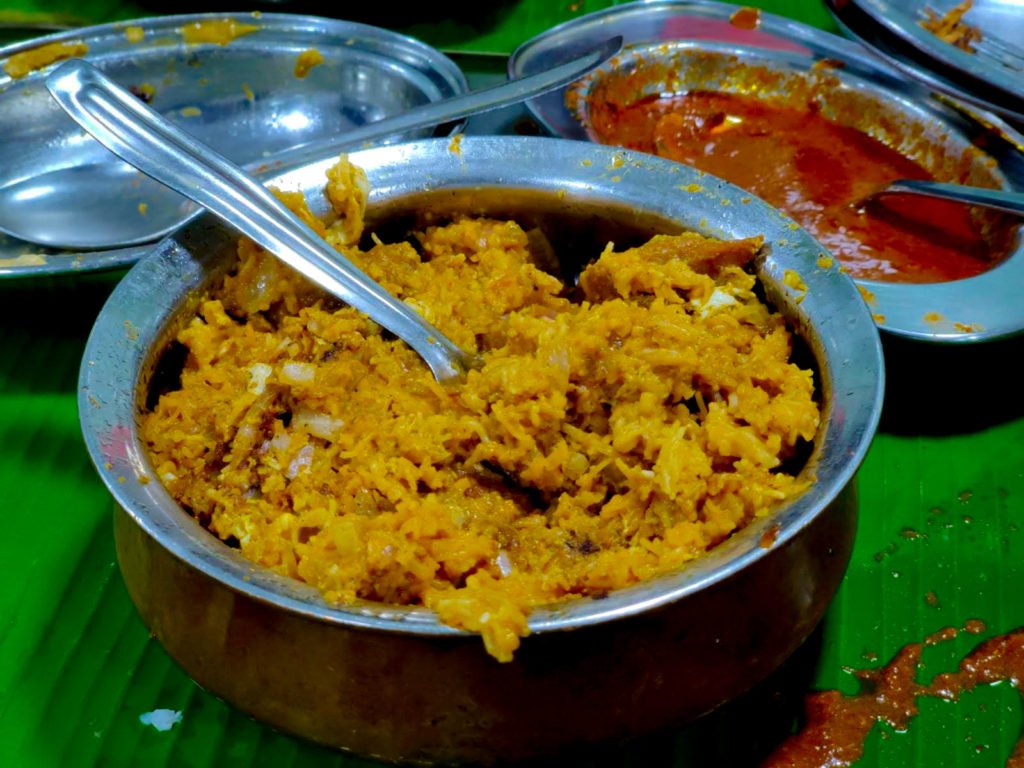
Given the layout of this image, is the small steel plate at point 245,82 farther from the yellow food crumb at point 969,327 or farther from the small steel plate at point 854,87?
the yellow food crumb at point 969,327

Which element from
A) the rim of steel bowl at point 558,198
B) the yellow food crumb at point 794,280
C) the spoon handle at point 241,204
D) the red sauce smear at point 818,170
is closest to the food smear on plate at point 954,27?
the red sauce smear at point 818,170

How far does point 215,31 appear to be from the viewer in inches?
122

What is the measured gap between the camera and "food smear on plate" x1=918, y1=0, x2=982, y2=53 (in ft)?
11.0

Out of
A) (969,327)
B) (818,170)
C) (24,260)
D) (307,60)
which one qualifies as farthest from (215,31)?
(969,327)

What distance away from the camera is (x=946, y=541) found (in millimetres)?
1991

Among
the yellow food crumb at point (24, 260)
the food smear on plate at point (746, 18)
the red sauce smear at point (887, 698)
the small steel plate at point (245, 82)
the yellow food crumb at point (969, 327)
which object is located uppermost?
the food smear on plate at point (746, 18)

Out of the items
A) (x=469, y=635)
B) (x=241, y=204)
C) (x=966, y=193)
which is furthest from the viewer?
A: (x=966, y=193)

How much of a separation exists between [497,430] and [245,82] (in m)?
2.18

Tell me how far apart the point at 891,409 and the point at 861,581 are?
54 centimetres

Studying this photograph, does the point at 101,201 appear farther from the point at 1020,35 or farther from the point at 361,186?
the point at 1020,35

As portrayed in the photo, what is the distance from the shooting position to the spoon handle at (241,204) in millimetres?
1607

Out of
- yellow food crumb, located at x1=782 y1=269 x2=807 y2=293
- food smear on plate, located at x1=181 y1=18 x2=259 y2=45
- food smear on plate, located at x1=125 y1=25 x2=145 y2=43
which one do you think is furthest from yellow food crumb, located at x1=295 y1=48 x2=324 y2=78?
yellow food crumb, located at x1=782 y1=269 x2=807 y2=293

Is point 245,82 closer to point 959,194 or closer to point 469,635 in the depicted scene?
point 959,194

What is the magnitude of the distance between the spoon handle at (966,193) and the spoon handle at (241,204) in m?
1.54
